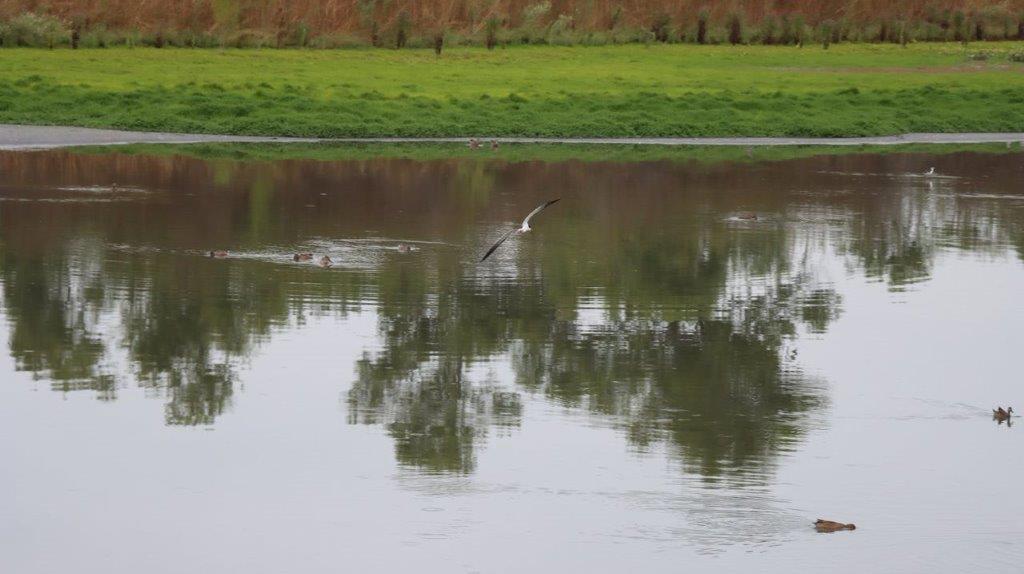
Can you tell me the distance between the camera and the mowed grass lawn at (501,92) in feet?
123

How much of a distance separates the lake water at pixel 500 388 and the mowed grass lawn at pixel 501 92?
1221 centimetres

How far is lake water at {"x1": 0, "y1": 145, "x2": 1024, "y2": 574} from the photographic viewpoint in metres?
10.9

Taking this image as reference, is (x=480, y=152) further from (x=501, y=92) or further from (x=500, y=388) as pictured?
(x=500, y=388)

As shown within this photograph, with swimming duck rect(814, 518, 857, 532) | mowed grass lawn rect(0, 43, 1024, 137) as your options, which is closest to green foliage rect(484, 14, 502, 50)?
Result: mowed grass lawn rect(0, 43, 1024, 137)

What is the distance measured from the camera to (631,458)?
1249cm

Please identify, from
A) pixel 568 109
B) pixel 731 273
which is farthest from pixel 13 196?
pixel 568 109

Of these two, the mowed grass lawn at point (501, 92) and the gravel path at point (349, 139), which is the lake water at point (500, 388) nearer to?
the gravel path at point (349, 139)

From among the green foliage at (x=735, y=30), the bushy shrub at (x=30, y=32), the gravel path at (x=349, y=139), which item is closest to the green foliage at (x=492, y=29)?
the green foliage at (x=735, y=30)

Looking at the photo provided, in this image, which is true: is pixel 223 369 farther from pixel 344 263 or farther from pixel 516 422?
pixel 344 263

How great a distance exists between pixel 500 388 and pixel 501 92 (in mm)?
27763

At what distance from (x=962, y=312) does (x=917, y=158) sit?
17.8 metres

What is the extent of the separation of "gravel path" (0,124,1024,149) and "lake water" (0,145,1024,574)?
9278mm

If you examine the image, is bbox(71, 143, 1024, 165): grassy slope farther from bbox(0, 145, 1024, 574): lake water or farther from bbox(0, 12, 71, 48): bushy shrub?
bbox(0, 12, 71, 48): bushy shrub

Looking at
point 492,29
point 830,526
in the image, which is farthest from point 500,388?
point 492,29
